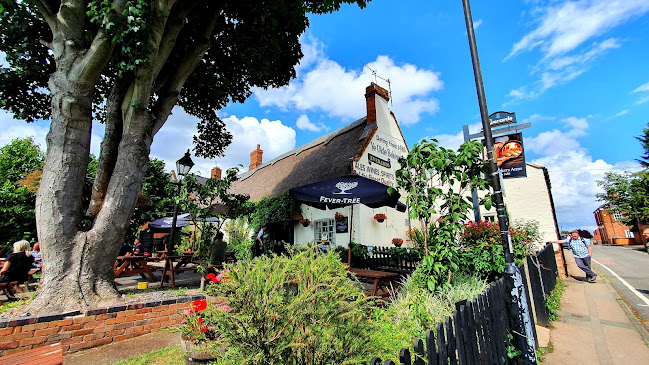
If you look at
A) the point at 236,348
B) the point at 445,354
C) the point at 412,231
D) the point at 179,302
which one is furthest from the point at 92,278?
the point at 412,231

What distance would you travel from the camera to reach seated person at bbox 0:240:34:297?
18.8 ft

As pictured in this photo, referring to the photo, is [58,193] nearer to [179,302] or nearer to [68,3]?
[179,302]

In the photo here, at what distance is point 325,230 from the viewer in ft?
37.7

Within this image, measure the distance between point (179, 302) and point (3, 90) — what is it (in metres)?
7.45

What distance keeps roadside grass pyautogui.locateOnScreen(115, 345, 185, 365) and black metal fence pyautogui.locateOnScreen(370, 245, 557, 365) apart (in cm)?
294

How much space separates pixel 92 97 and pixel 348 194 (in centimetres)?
536

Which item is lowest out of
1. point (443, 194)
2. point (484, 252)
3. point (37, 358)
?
point (37, 358)

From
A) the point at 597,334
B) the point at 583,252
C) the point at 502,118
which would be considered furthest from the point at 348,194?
the point at 583,252

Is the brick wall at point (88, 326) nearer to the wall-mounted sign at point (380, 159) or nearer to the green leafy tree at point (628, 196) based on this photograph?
the wall-mounted sign at point (380, 159)

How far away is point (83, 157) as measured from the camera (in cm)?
484

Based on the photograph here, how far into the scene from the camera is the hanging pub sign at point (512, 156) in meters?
7.51

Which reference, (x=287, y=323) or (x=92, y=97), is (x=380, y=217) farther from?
(x=287, y=323)

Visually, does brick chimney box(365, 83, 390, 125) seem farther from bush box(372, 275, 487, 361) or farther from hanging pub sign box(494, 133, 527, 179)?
bush box(372, 275, 487, 361)

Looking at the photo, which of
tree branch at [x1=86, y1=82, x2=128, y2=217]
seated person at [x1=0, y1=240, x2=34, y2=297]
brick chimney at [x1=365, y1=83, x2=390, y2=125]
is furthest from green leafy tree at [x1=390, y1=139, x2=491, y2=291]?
brick chimney at [x1=365, y1=83, x2=390, y2=125]
